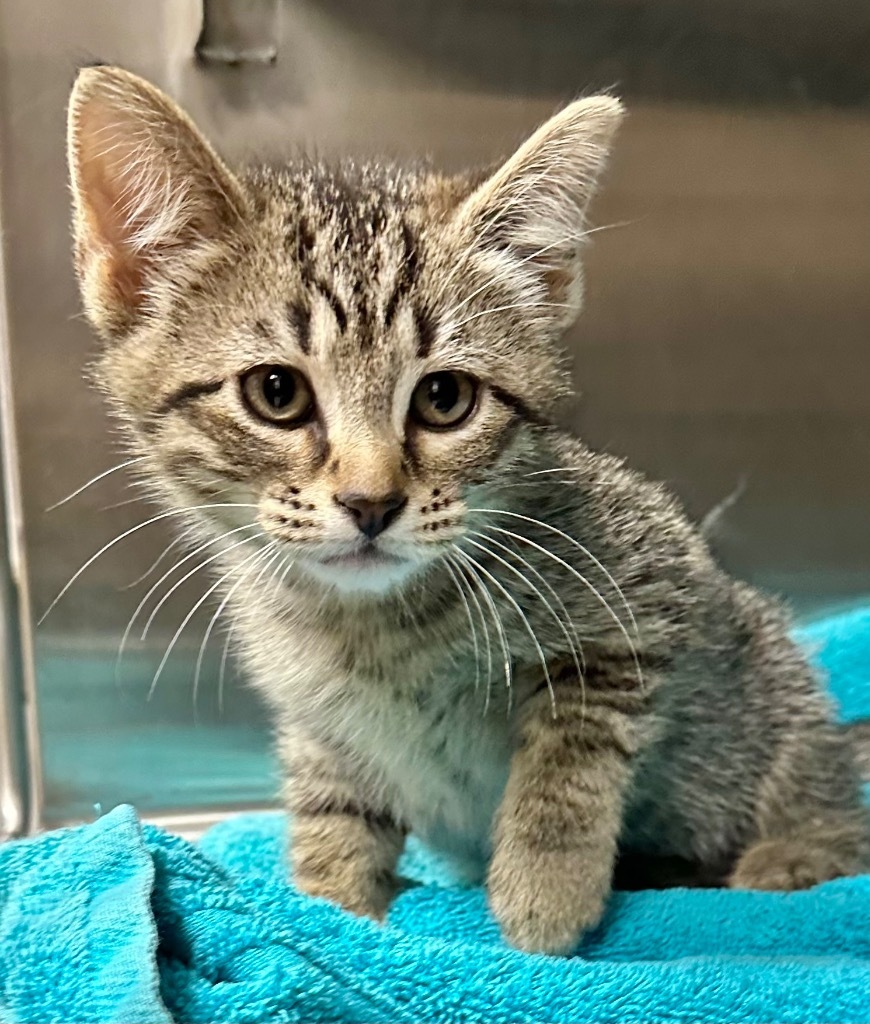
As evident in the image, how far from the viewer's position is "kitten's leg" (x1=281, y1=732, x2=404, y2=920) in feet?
3.47

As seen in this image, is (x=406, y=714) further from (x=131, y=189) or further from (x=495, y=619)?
(x=131, y=189)

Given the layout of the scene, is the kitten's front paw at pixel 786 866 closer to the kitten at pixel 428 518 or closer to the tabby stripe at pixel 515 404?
the kitten at pixel 428 518

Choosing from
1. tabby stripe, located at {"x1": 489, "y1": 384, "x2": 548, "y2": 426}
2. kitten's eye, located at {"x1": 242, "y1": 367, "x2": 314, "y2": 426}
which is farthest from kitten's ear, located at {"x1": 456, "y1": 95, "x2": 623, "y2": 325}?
kitten's eye, located at {"x1": 242, "y1": 367, "x2": 314, "y2": 426}

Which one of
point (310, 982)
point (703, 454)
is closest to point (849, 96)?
point (703, 454)

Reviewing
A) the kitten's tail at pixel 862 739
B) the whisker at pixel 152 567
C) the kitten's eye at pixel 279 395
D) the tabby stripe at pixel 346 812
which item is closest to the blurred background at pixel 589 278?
the whisker at pixel 152 567

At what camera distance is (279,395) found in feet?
2.74

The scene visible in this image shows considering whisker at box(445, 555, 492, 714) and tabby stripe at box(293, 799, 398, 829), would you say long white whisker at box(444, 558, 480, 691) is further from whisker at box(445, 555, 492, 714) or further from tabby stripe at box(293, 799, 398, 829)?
tabby stripe at box(293, 799, 398, 829)

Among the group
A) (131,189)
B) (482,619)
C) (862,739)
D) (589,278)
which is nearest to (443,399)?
(482,619)

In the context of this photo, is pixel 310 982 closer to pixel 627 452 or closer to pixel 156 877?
pixel 156 877

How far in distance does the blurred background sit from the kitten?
0.27 metres

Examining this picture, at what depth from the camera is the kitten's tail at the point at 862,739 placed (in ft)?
4.42

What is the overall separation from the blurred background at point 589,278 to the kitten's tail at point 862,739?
202 mm

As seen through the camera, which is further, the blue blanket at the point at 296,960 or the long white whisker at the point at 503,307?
the long white whisker at the point at 503,307

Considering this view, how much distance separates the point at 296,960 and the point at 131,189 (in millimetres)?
618
